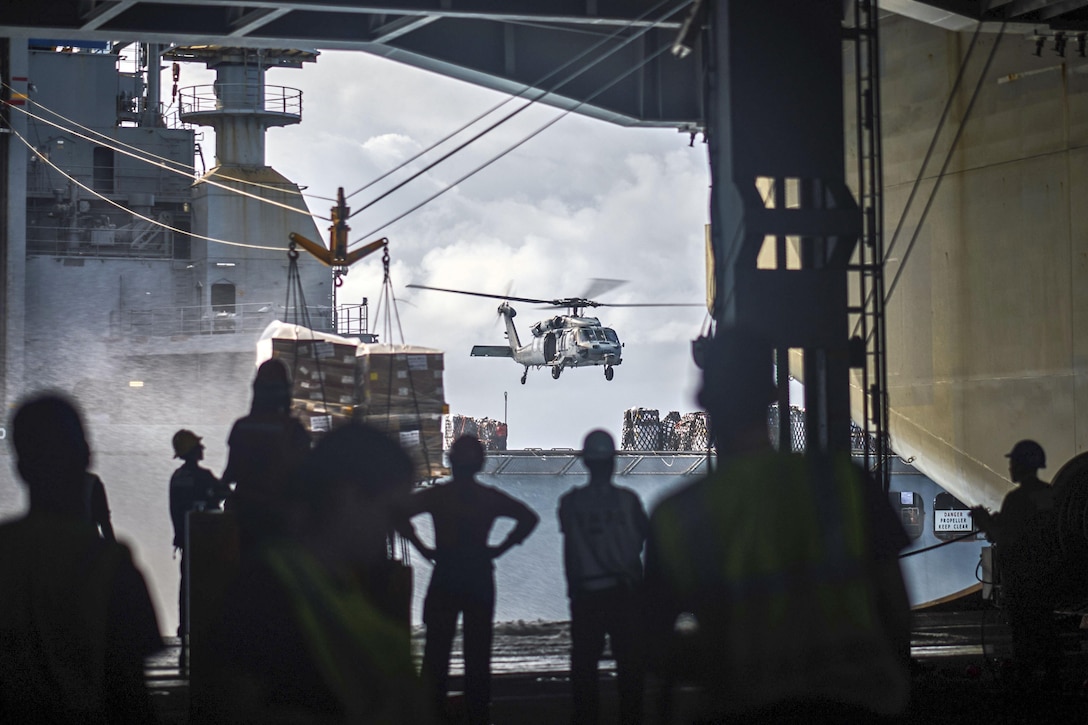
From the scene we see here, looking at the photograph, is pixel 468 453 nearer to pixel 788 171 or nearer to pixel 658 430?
pixel 788 171

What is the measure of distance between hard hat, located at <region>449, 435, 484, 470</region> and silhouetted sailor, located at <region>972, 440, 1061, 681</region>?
3.79 metres

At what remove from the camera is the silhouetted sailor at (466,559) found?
5711 millimetres

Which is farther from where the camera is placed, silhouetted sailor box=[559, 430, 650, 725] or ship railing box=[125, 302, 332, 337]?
ship railing box=[125, 302, 332, 337]

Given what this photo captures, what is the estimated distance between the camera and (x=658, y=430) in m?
36.1

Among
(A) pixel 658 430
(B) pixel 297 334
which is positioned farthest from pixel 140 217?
(B) pixel 297 334

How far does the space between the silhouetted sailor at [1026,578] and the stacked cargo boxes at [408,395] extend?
8.87 m

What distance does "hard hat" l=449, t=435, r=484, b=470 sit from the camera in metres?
5.65

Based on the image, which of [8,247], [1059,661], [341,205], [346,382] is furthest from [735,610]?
[8,247]

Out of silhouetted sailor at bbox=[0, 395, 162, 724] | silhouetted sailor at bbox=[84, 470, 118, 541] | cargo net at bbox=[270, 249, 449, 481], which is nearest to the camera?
silhouetted sailor at bbox=[0, 395, 162, 724]

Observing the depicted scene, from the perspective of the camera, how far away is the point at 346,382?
16.1 m

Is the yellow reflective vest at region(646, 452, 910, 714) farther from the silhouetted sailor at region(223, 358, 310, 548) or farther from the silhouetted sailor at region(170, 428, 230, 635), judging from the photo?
the silhouetted sailor at region(170, 428, 230, 635)

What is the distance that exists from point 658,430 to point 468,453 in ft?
101

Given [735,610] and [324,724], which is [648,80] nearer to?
[735,610]

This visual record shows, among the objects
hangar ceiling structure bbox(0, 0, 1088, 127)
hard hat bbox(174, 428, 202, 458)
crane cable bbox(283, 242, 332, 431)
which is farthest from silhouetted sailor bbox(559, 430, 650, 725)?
hangar ceiling structure bbox(0, 0, 1088, 127)
